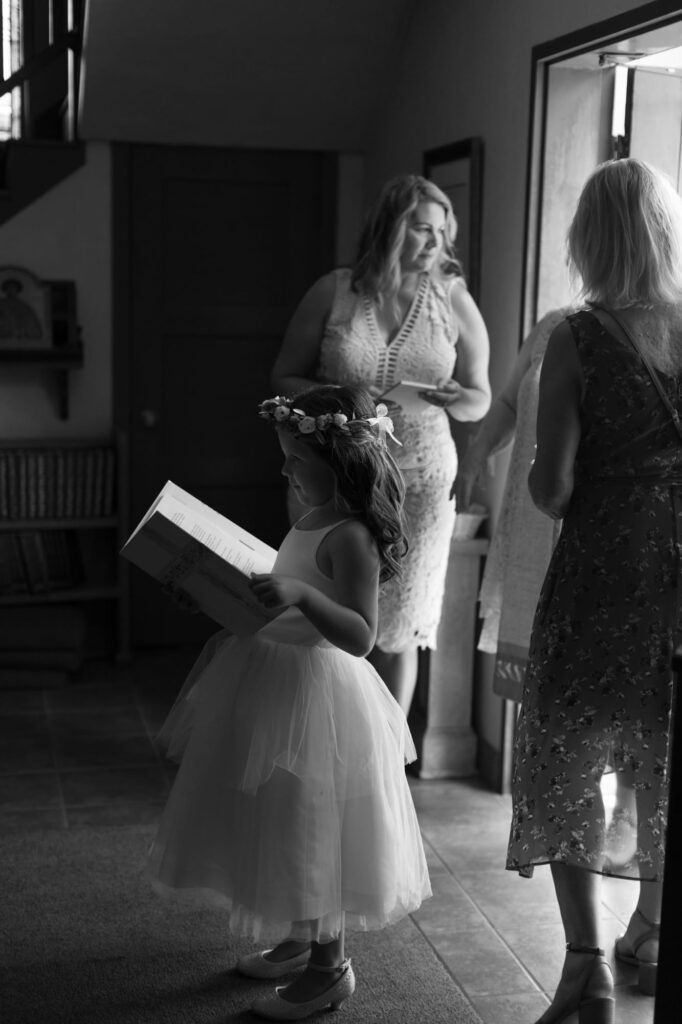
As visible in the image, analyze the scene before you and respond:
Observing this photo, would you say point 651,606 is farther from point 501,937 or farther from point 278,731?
point 501,937

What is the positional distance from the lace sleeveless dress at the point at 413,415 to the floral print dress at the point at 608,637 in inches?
44.9

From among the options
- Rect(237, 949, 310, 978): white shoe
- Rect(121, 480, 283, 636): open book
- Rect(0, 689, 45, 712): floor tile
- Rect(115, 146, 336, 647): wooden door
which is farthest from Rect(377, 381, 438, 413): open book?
Rect(0, 689, 45, 712): floor tile

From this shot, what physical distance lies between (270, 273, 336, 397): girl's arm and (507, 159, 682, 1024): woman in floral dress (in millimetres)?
1257

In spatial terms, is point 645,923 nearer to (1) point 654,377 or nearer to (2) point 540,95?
(1) point 654,377

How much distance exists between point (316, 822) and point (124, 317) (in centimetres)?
301

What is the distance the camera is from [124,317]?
16.0 ft

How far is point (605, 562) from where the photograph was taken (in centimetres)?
232

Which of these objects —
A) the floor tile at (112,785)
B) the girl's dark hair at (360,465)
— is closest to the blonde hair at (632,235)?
the girl's dark hair at (360,465)

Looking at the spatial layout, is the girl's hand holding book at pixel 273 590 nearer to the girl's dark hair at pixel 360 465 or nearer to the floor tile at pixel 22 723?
the girl's dark hair at pixel 360 465

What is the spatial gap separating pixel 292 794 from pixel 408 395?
4.53 feet

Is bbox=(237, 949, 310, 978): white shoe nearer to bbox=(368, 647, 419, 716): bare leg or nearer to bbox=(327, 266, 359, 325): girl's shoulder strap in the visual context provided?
bbox=(368, 647, 419, 716): bare leg

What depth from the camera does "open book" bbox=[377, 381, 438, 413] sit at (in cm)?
330

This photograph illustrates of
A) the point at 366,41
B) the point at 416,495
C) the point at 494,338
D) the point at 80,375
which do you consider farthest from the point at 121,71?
the point at 416,495

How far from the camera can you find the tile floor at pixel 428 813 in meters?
2.69
